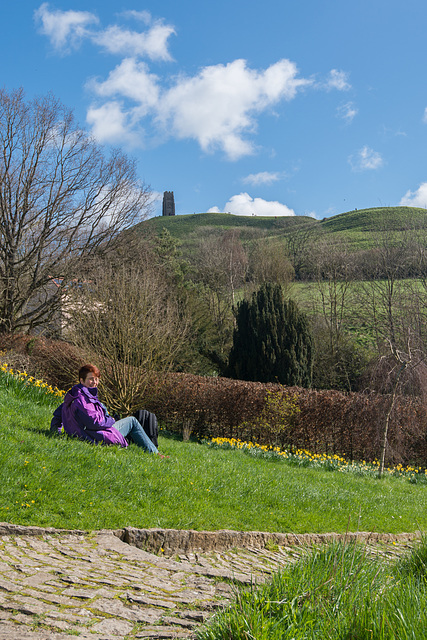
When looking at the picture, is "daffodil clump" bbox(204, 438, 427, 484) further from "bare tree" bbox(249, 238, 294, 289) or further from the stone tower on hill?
the stone tower on hill

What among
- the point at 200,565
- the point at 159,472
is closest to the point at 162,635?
the point at 200,565

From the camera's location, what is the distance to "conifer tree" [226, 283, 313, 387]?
1767 cm

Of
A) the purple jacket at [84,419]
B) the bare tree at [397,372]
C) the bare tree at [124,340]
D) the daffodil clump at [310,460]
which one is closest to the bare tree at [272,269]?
the bare tree at [397,372]

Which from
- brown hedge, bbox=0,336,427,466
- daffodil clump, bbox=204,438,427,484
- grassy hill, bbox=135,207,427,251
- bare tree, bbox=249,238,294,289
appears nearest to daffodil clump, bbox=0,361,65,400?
brown hedge, bbox=0,336,427,466

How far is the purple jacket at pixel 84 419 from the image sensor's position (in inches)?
238

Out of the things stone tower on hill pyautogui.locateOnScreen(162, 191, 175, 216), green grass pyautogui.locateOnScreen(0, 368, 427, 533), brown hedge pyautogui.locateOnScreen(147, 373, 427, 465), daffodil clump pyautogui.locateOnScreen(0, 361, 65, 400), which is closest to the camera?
green grass pyautogui.locateOnScreen(0, 368, 427, 533)

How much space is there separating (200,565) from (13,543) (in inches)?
58.0

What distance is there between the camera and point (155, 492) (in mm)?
5051

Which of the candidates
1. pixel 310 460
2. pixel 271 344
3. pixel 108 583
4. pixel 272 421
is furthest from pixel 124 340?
pixel 271 344

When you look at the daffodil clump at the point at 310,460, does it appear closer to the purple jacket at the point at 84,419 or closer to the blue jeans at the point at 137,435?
the blue jeans at the point at 137,435

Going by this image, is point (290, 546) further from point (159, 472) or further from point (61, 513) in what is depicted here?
point (61, 513)

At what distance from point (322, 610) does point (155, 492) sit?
281 cm

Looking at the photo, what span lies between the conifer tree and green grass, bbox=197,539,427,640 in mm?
14497

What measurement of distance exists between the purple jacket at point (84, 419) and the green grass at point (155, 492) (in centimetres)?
27
